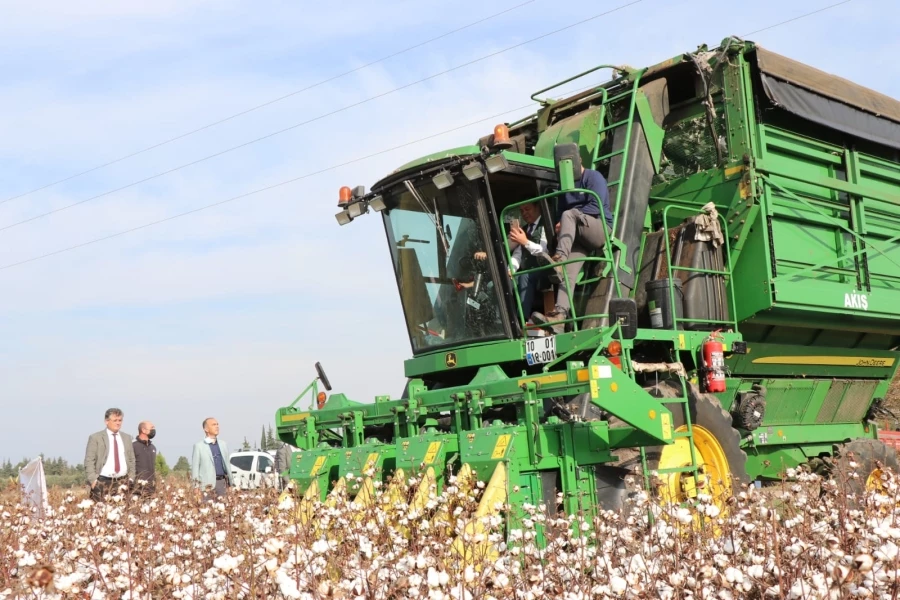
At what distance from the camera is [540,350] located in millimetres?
7629

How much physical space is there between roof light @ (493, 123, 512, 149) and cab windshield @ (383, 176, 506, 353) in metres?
0.37

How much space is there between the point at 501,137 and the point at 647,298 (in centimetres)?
184

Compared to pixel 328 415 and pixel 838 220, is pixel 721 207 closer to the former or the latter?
pixel 838 220

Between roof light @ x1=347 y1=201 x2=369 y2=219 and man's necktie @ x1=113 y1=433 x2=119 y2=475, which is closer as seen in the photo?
roof light @ x1=347 y1=201 x2=369 y2=219

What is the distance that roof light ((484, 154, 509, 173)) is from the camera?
25.2 ft

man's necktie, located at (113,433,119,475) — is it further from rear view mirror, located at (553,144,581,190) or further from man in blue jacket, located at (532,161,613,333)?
rear view mirror, located at (553,144,581,190)

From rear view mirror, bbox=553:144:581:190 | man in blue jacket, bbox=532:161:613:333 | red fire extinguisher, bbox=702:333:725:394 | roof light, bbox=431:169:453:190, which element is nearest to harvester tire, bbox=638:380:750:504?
red fire extinguisher, bbox=702:333:725:394

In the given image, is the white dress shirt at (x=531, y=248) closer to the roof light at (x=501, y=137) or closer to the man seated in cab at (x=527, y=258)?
the man seated in cab at (x=527, y=258)

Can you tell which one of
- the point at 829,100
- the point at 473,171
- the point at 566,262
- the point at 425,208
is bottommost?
the point at 566,262

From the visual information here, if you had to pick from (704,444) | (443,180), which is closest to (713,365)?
(704,444)

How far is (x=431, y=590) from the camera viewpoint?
3264 mm

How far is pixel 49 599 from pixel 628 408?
14.0 ft

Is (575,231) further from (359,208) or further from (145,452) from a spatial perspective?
(145,452)

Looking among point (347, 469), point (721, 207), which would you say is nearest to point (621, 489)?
point (347, 469)
